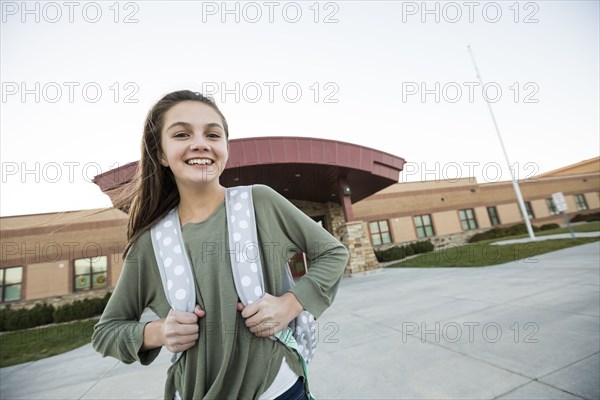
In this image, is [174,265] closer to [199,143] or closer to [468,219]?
[199,143]

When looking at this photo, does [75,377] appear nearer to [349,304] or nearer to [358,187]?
[349,304]

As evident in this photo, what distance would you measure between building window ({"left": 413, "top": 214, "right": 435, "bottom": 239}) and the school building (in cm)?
8

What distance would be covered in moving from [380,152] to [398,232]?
12077 mm

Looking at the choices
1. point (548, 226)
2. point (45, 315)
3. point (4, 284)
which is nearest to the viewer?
point (45, 315)

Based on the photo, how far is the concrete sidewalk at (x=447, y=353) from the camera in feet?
7.03

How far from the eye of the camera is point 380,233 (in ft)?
67.9

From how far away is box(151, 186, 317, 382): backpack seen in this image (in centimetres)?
92

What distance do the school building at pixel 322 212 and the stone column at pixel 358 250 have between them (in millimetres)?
41

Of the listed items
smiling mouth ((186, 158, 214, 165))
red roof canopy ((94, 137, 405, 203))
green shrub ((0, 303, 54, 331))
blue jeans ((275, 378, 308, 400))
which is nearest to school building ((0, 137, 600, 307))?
red roof canopy ((94, 137, 405, 203))

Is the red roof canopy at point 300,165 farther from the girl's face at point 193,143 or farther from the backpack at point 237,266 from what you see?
the backpack at point 237,266

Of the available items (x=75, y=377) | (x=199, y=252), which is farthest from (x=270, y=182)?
(x=199, y=252)

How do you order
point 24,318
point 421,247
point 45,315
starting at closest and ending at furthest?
point 24,318 < point 45,315 < point 421,247

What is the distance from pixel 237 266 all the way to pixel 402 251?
18819mm

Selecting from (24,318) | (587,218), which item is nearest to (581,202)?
(587,218)
